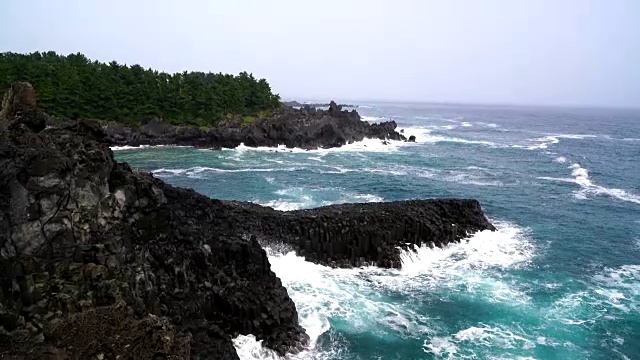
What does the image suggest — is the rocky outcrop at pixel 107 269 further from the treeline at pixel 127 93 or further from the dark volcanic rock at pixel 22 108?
the treeline at pixel 127 93

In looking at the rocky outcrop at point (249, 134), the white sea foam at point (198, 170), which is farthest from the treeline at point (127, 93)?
the white sea foam at point (198, 170)

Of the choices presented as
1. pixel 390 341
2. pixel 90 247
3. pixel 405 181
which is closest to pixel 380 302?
pixel 390 341

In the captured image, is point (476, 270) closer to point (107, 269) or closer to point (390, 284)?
point (390, 284)

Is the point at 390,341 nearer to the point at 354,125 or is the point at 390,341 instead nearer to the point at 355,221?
the point at 355,221

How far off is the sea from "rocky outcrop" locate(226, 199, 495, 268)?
105 cm

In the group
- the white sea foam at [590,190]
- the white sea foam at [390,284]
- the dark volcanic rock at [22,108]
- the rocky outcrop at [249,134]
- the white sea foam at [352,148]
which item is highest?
the dark volcanic rock at [22,108]

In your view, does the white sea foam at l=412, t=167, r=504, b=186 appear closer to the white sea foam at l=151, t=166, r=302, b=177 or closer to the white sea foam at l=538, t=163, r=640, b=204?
the white sea foam at l=538, t=163, r=640, b=204

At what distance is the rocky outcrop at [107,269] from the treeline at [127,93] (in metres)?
69.5

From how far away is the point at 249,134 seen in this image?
99688 millimetres

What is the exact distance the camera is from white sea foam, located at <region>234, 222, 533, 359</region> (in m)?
27.8

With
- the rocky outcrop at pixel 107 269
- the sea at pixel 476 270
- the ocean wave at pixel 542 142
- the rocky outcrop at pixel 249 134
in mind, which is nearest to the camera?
the rocky outcrop at pixel 107 269

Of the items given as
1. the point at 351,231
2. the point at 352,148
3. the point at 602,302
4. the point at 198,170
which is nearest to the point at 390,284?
the point at 351,231

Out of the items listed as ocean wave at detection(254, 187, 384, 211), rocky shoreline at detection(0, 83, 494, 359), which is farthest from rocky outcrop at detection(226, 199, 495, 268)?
ocean wave at detection(254, 187, 384, 211)

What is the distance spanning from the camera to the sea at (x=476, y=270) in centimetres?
2734
